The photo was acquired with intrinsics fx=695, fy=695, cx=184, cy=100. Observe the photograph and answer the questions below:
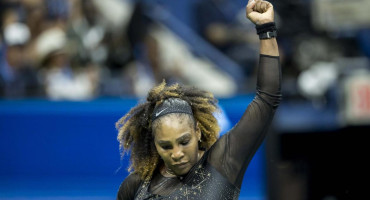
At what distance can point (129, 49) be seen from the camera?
855 centimetres

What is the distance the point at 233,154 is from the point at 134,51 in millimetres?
5453

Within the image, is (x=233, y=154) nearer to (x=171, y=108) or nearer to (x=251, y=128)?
(x=251, y=128)

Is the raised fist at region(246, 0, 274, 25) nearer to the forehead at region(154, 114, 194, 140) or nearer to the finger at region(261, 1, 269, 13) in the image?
the finger at region(261, 1, 269, 13)

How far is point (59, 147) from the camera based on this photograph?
7.36 meters

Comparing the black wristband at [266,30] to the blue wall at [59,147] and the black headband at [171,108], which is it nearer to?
the black headband at [171,108]

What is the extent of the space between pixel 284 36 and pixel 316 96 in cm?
116

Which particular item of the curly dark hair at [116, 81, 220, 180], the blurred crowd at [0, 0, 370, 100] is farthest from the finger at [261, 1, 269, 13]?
the blurred crowd at [0, 0, 370, 100]

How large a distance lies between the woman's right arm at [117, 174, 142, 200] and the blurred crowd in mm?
3866

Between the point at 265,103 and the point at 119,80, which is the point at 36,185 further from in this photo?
the point at 265,103

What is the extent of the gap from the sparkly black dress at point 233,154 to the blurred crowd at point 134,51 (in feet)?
13.4

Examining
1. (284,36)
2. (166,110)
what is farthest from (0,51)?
(166,110)

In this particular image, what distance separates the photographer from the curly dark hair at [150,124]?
349 centimetres

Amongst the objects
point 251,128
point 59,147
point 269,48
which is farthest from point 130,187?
point 59,147

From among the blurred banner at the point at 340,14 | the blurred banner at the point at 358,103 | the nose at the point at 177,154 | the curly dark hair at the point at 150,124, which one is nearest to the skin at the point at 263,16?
the curly dark hair at the point at 150,124
